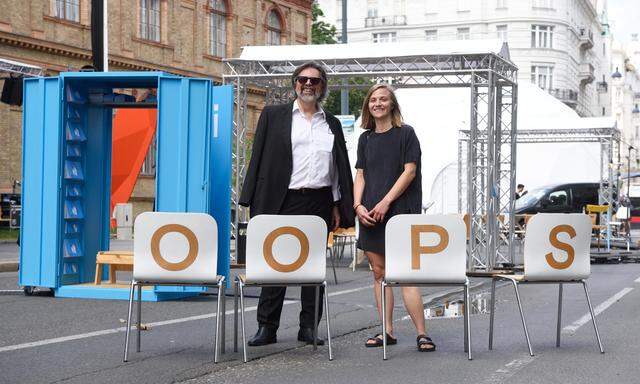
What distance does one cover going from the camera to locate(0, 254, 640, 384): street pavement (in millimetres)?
7594

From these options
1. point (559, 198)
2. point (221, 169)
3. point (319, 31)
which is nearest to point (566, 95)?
point (319, 31)

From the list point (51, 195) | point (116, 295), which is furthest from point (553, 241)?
point (51, 195)

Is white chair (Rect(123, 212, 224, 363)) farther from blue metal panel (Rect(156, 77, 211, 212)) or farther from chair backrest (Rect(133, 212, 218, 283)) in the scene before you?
blue metal panel (Rect(156, 77, 211, 212))

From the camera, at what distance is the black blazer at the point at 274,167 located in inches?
349

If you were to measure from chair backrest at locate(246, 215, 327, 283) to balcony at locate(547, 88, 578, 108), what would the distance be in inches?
3123

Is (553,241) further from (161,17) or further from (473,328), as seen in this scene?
(161,17)

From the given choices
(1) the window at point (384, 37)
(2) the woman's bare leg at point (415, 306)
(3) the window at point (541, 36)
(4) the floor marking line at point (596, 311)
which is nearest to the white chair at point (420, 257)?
(2) the woman's bare leg at point (415, 306)

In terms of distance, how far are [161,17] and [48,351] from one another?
Result: 32723mm

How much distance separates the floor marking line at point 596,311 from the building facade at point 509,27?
70.9m

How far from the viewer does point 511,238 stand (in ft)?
72.0

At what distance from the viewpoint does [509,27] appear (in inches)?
3391

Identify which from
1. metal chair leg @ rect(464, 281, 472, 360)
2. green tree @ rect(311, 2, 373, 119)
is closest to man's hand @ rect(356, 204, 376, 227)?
metal chair leg @ rect(464, 281, 472, 360)

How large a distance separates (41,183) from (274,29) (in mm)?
34590

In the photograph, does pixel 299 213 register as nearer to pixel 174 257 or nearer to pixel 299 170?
pixel 299 170
